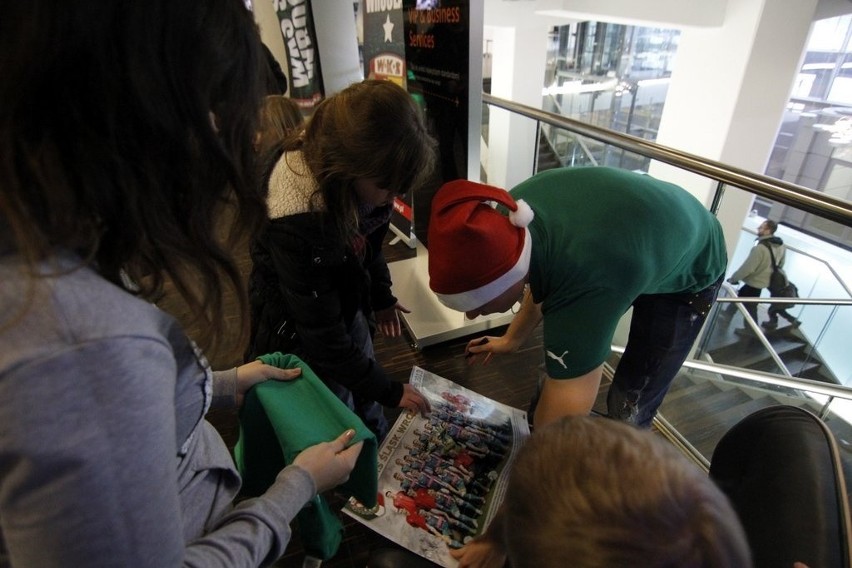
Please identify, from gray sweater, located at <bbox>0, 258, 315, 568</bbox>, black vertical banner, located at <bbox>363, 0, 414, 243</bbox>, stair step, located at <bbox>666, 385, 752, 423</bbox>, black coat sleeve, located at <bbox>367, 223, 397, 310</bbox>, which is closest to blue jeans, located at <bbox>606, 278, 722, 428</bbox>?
black coat sleeve, located at <bbox>367, 223, 397, 310</bbox>

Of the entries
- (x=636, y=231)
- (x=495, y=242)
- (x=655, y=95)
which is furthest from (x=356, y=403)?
(x=655, y=95)

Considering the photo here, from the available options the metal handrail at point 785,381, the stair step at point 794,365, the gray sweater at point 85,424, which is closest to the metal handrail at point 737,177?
the metal handrail at point 785,381

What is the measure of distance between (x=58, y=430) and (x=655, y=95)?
10288 millimetres

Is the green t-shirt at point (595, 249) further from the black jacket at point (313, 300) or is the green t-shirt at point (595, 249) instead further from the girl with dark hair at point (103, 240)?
the girl with dark hair at point (103, 240)

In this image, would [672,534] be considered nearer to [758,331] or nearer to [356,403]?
[356,403]

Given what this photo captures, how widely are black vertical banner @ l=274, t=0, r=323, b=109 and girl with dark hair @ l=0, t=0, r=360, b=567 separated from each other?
153 inches

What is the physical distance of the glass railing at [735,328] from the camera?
65.2 inches

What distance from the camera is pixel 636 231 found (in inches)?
40.4

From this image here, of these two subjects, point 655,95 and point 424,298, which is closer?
point 424,298

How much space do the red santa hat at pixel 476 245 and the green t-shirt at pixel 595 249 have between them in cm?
8

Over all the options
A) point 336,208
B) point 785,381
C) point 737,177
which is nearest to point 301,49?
point 336,208

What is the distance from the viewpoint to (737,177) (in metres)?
1.47

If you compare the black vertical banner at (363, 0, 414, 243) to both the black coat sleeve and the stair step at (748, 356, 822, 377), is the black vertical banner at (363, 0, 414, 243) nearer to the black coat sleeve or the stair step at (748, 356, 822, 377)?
the black coat sleeve

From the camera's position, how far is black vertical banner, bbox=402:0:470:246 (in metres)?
2.00
